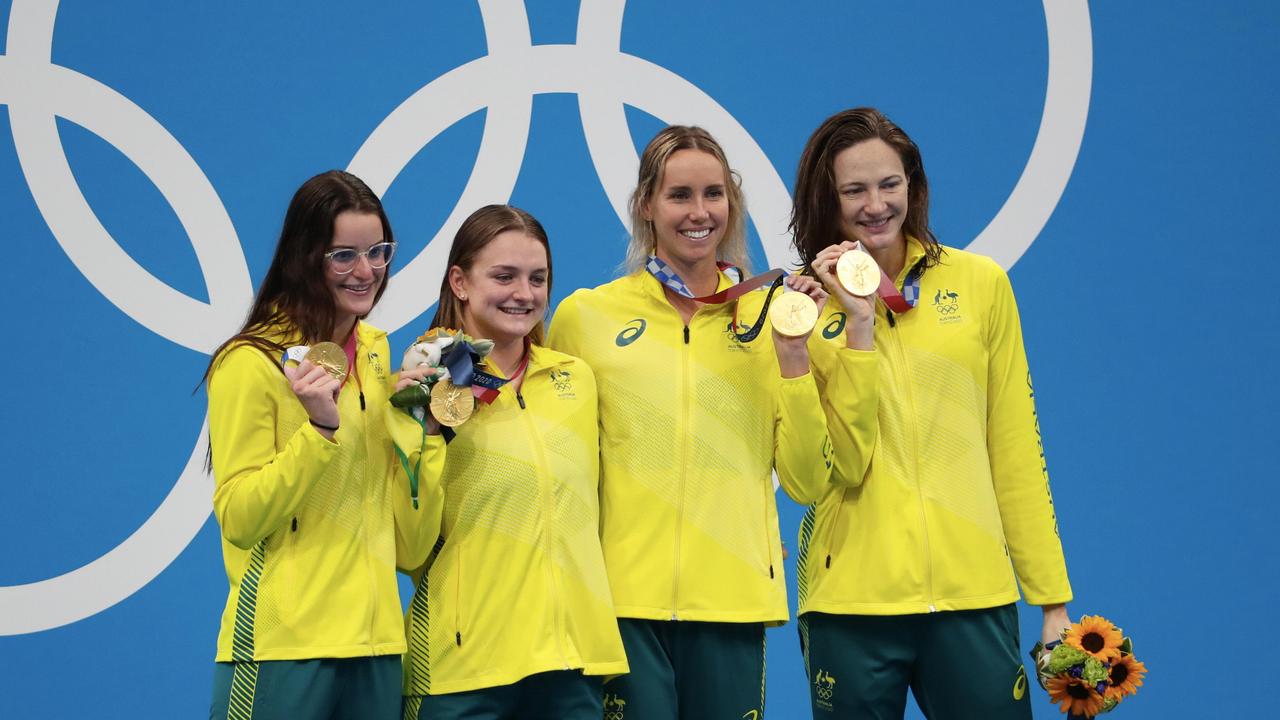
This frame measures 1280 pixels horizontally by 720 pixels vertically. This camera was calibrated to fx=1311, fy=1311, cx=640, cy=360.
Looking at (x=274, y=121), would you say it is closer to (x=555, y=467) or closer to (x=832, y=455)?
(x=555, y=467)

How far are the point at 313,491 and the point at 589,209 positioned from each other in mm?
2199

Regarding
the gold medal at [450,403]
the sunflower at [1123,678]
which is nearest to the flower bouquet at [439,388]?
the gold medal at [450,403]

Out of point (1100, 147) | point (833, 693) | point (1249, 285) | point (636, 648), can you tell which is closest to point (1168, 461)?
point (1249, 285)

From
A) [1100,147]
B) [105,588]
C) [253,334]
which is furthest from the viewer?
[1100,147]

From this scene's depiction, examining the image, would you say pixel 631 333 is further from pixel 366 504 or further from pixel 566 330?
pixel 366 504

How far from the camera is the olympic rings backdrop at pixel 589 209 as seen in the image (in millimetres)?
4578

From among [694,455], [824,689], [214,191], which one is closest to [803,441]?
[694,455]

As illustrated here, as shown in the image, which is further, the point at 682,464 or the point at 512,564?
the point at 682,464

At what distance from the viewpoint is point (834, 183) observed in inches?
127

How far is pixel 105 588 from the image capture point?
179 inches

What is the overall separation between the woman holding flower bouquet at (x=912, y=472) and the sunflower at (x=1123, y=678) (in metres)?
0.18

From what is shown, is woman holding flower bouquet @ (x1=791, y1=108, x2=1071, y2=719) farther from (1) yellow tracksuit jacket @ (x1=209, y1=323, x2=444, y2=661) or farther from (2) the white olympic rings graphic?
(2) the white olympic rings graphic

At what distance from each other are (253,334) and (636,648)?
111 centimetres

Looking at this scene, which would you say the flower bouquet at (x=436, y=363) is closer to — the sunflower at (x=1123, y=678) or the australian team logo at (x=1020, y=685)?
the australian team logo at (x=1020, y=685)
